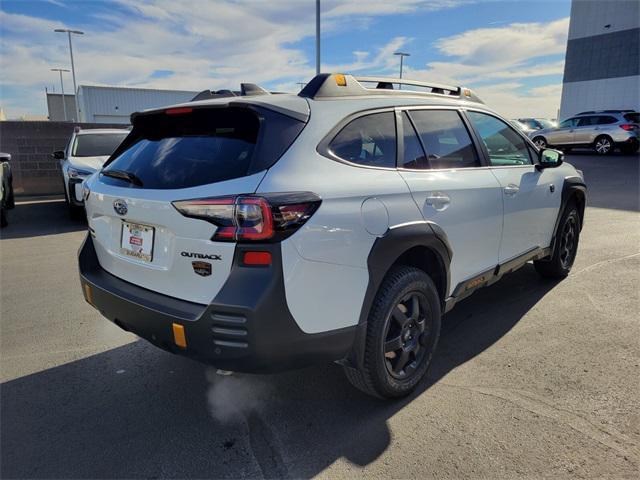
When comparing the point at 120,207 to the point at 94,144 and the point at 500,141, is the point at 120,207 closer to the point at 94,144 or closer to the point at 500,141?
the point at 500,141

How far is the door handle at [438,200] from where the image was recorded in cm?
292

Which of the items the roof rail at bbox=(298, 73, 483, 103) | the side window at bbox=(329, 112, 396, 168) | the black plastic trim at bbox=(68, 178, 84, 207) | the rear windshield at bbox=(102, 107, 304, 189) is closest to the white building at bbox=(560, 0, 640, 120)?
the black plastic trim at bbox=(68, 178, 84, 207)

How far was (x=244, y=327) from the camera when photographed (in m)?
2.15

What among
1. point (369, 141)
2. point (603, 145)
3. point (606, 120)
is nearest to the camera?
point (369, 141)

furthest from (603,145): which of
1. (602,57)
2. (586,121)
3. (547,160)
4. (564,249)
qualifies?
(547,160)

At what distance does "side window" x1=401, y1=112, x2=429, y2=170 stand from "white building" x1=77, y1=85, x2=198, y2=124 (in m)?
41.9

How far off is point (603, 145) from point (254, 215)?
23245 mm

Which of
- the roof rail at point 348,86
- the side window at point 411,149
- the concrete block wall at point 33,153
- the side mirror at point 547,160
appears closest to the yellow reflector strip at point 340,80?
the roof rail at point 348,86

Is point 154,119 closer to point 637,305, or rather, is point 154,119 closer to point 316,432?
point 316,432

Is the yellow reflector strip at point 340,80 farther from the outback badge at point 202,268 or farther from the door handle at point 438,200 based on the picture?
the outback badge at point 202,268

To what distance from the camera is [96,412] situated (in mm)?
2854

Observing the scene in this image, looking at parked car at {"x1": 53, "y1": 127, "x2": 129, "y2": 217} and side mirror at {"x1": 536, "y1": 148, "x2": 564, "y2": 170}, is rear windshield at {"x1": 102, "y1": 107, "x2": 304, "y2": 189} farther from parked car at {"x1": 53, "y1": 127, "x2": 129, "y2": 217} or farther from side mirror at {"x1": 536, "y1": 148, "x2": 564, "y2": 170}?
parked car at {"x1": 53, "y1": 127, "x2": 129, "y2": 217}

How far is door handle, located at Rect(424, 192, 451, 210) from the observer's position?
2.92 metres

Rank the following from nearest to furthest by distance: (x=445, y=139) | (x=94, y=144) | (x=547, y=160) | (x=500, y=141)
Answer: (x=445, y=139) < (x=500, y=141) < (x=547, y=160) < (x=94, y=144)
